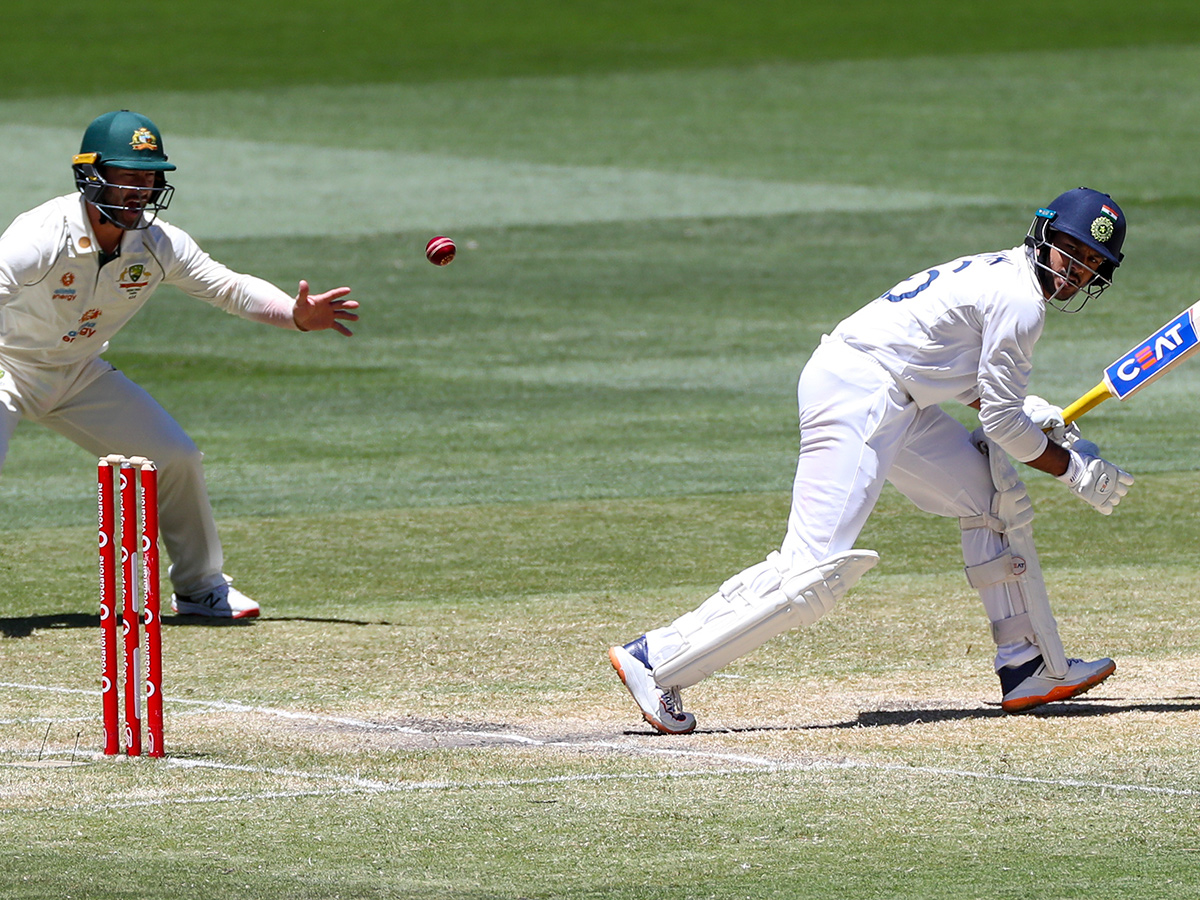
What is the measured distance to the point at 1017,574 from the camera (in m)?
8.52

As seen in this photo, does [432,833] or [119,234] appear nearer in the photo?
[432,833]

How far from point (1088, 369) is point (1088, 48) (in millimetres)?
24714

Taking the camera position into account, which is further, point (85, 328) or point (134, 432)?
point (134, 432)

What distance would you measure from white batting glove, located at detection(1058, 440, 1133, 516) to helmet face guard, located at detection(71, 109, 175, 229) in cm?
398

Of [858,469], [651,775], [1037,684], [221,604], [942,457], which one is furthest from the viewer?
[221,604]

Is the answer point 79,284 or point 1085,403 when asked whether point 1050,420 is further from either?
point 79,284

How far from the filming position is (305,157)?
31562 millimetres

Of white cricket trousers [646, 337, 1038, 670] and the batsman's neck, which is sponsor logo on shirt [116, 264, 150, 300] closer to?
the batsman's neck

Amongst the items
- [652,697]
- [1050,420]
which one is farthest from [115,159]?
[1050,420]

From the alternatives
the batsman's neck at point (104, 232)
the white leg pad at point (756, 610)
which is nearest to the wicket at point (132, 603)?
the white leg pad at point (756, 610)

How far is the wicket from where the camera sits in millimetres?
7383

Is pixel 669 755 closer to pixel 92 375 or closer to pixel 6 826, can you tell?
pixel 6 826

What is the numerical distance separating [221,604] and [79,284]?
1.68 metres

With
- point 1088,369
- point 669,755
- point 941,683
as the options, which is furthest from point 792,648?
point 1088,369
